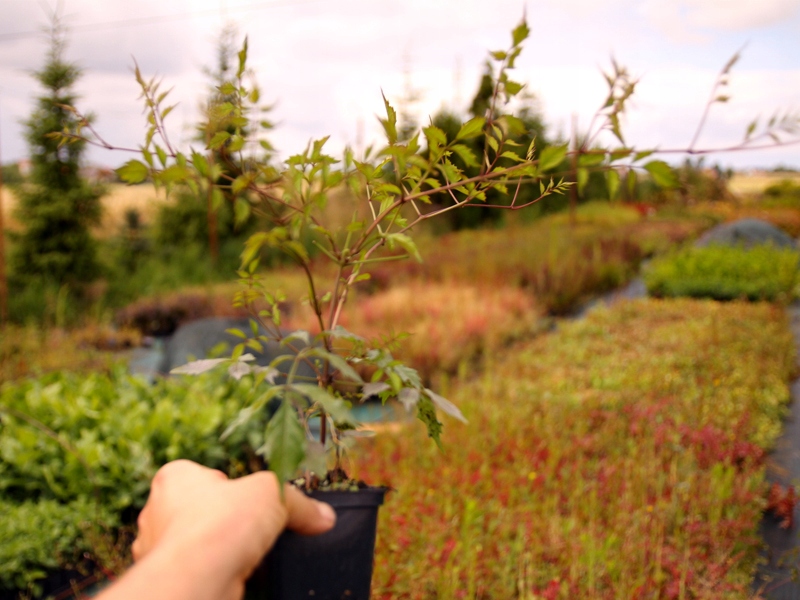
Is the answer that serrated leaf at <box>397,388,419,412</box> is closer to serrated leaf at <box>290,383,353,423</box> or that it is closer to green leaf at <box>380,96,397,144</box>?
serrated leaf at <box>290,383,353,423</box>

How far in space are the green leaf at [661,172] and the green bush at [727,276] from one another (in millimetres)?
8630

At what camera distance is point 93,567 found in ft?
10.2

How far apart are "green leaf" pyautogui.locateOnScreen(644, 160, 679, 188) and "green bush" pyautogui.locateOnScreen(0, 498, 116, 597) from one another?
2939mm

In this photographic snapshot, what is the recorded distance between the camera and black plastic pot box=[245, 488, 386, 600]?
1.08 meters

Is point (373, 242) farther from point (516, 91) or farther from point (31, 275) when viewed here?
point (31, 275)

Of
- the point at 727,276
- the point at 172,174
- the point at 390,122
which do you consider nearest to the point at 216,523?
the point at 172,174

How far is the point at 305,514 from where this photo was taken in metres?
0.96

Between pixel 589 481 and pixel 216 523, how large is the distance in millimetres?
3013

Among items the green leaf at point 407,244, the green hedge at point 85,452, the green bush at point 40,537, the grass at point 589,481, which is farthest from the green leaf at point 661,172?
the green bush at point 40,537

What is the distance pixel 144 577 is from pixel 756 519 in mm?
3354

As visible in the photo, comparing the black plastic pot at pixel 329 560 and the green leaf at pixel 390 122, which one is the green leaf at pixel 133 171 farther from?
the black plastic pot at pixel 329 560

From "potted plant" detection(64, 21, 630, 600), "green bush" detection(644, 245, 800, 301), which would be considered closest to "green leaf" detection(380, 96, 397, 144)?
→ "potted plant" detection(64, 21, 630, 600)

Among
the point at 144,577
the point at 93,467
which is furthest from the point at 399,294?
the point at 144,577

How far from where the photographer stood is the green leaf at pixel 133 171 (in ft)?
3.05
